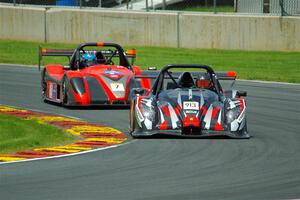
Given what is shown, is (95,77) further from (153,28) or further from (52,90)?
(153,28)

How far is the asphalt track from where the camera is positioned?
11008mm

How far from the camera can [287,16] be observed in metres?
33.8

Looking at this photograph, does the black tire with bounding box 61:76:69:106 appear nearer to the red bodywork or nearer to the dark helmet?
the red bodywork

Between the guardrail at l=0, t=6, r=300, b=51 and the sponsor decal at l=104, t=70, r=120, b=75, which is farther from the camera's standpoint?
the guardrail at l=0, t=6, r=300, b=51

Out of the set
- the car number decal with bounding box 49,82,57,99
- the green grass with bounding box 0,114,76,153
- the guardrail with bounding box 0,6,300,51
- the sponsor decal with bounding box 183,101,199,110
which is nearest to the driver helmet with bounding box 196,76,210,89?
the sponsor decal with bounding box 183,101,199,110

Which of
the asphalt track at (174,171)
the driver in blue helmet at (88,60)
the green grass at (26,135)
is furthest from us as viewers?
the driver in blue helmet at (88,60)

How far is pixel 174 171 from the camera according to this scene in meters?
12.5

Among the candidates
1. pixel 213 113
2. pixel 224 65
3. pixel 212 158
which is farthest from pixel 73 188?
pixel 224 65

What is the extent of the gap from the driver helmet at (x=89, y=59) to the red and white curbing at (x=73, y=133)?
1.99 m

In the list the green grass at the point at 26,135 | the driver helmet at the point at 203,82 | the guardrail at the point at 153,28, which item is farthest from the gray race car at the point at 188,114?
the guardrail at the point at 153,28

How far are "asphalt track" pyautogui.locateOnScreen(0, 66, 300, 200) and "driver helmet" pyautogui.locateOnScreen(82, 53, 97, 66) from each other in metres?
3.96

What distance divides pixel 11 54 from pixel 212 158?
21.9 metres

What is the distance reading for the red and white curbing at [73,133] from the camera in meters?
14.2

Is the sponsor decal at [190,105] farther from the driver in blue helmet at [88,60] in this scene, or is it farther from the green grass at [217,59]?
the green grass at [217,59]
